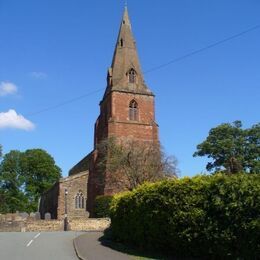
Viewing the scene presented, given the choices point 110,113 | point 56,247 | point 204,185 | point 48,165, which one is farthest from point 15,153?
point 204,185

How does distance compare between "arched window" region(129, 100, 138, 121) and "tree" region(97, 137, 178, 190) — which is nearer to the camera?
"tree" region(97, 137, 178, 190)

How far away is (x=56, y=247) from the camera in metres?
19.4

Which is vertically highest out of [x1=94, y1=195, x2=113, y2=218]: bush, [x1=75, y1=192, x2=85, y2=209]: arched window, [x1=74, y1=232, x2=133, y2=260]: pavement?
[x1=75, y1=192, x2=85, y2=209]: arched window

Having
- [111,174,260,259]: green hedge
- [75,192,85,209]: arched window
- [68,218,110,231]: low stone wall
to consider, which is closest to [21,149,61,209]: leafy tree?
[75,192,85,209]: arched window

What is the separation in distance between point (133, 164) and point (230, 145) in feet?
54.1

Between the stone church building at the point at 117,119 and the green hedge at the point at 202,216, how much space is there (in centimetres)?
3577

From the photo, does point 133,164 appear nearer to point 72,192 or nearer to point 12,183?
point 72,192

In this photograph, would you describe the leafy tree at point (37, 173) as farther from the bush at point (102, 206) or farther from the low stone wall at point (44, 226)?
the low stone wall at point (44, 226)

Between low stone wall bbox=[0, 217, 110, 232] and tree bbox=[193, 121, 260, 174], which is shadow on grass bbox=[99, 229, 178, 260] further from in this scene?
tree bbox=[193, 121, 260, 174]

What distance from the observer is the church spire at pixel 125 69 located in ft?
192

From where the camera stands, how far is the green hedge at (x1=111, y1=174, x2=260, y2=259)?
37.7 ft

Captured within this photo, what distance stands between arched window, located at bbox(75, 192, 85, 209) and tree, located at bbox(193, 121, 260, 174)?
16.2 m

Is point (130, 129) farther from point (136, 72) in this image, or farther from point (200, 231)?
point (200, 231)

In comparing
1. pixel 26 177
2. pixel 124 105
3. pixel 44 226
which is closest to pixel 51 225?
pixel 44 226
